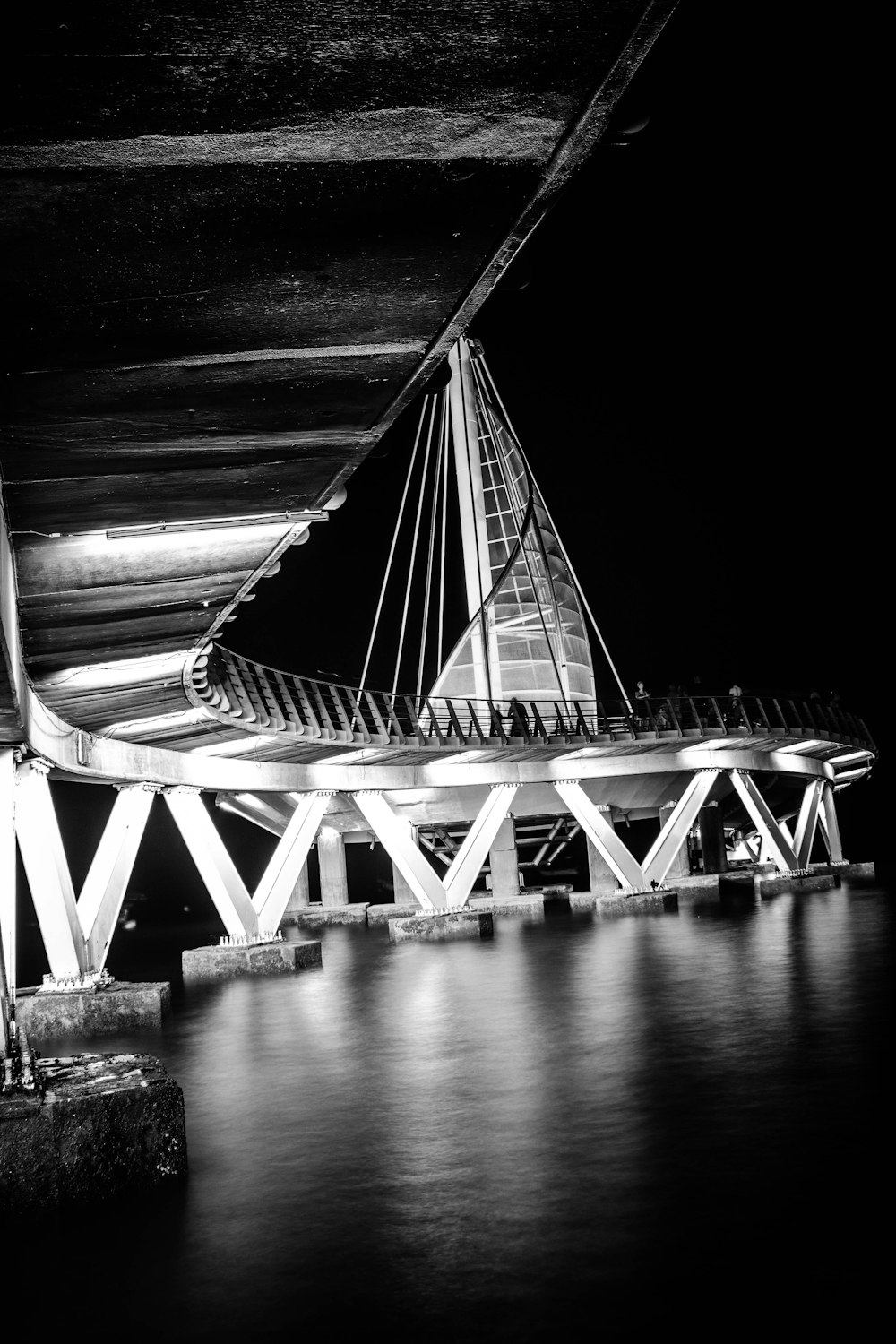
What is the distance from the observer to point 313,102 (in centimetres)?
382

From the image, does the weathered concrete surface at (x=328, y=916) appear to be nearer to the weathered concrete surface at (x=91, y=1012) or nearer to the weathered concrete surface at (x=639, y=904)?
the weathered concrete surface at (x=639, y=904)

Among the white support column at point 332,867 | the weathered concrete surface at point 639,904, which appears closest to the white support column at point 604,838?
the weathered concrete surface at point 639,904

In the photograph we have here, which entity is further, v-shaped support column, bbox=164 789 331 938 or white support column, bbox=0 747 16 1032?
v-shaped support column, bbox=164 789 331 938

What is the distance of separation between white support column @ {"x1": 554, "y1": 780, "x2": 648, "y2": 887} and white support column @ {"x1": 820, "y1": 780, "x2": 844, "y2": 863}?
20.2m

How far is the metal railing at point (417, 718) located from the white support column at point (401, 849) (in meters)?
2.05

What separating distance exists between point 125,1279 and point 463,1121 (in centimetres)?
349

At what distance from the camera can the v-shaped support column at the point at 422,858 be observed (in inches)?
1214

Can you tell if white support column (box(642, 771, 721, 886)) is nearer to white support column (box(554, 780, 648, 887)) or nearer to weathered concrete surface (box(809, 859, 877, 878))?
white support column (box(554, 780, 648, 887))

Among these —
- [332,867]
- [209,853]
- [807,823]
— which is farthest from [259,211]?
[807,823]

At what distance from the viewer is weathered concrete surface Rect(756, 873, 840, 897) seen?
1531 inches

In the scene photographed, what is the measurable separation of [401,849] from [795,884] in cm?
1590

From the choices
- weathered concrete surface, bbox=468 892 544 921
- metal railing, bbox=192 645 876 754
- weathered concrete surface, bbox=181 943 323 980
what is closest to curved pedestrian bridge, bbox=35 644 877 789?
metal railing, bbox=192 645 876 754

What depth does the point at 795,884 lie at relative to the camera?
39750mm

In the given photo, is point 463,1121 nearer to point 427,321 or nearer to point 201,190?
point 427,321
